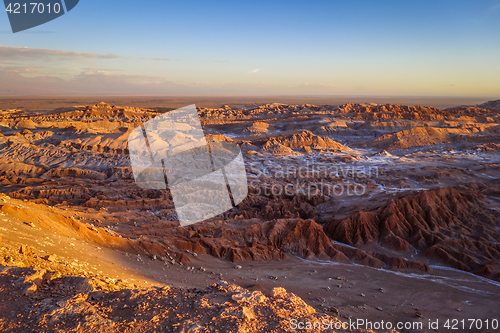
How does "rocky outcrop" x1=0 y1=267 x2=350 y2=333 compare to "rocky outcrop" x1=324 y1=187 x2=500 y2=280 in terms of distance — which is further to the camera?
"rocky outcrop" x1=324 y1=187 x2=500 y2=280

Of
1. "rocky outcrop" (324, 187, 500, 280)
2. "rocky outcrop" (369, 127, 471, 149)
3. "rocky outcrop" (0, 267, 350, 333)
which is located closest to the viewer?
"rocky outcrop" (0, 267, 350, 333)

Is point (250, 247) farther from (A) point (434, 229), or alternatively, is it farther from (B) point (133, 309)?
(A) point (434, 229)

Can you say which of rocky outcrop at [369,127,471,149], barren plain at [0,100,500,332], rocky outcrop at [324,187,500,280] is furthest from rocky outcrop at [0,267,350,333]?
rocky outcrop at [369,127,471,149]

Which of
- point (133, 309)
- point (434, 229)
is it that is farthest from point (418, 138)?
point (133, 309)

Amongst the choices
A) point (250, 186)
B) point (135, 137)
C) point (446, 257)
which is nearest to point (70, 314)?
point (446, 257)

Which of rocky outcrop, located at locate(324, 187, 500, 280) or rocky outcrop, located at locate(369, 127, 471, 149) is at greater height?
rocky outcrop, located at locate(369, 127, 471, 149)

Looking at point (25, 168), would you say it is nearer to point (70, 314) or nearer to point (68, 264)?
point (68, 264)

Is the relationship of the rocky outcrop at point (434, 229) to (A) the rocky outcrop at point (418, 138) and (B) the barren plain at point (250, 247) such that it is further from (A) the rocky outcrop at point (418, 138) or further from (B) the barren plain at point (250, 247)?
(A) the rocky outcrop at point (418, 138)

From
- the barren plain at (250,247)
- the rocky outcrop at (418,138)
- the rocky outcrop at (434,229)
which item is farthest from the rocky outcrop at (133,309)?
the rocky outcrop at (418,138)

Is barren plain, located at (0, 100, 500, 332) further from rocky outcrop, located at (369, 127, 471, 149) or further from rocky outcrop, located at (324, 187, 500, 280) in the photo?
rocky outcrop, located at (369, 127, 471, 149)
